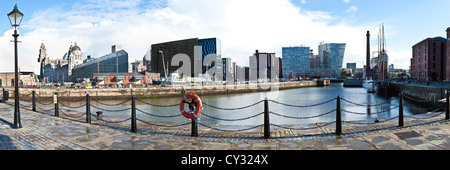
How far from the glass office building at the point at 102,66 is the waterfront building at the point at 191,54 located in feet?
59.8

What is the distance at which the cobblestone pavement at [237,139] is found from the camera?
226 inches

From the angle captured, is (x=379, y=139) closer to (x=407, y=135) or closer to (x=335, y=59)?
(x=407, y=135)

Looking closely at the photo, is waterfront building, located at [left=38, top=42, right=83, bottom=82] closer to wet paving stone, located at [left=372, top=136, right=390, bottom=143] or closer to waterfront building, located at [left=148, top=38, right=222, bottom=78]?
waterfront building, located at [left=148, top=38, right=222, bottom=78]

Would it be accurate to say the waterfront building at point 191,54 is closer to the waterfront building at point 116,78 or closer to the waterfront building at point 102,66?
the waterfront building at point 102,66

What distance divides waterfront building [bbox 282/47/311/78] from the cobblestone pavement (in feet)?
597

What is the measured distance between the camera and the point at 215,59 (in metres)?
135

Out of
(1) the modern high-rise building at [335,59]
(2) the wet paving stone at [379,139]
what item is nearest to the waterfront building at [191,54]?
(1) the modern high-rise building at [335,59]

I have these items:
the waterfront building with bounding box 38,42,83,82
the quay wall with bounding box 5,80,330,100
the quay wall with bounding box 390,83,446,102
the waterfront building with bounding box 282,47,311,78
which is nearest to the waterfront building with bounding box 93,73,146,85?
the quay wall with bounding box 5,80,330,100

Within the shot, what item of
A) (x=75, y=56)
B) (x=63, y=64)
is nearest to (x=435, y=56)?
(x=75, y=56)

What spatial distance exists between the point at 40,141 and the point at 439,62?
8591 centimetres

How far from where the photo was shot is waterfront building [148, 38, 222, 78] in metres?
124

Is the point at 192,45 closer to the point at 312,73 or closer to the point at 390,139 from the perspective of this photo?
the point at 312,73

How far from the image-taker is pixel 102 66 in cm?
10512
